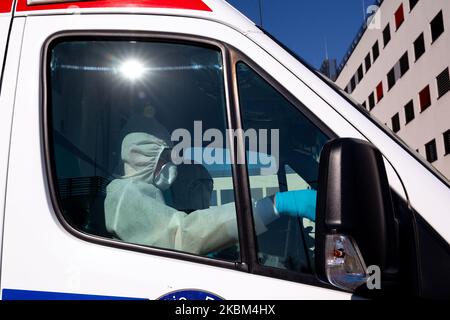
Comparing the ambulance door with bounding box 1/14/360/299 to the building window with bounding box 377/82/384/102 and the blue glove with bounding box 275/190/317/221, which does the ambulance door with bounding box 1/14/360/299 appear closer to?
the blue glove with bounding box 275/190/317/221

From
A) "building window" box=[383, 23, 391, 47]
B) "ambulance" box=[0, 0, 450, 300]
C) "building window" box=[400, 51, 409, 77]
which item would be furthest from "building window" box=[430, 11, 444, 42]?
"ambulance" box=[0, 0, 450, 300]

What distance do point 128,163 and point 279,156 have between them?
21.6 inches

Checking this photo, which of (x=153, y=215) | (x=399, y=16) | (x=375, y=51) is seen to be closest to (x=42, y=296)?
(x=153, y=215)

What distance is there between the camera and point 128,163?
1718 millimetres

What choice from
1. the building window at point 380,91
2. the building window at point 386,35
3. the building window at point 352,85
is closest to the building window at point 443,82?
the building window at point 386,35

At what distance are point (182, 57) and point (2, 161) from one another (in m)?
0.72

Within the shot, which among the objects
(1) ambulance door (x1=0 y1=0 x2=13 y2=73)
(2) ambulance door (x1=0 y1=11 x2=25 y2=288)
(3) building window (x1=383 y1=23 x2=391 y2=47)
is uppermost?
(3) building window (x1=383 y1=23 x2=391 y2=47)

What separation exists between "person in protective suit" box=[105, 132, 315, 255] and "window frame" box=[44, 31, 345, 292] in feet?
0.13

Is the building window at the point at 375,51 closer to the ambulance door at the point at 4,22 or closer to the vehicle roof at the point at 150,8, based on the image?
the vehicle roof at the point at 150,8

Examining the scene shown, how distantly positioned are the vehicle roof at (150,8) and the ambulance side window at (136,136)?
11 cm

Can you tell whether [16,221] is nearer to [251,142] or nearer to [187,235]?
[187,235]

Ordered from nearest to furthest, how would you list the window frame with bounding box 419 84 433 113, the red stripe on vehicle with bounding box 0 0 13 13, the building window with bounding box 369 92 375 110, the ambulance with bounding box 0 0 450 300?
the ambulance with bounding box 0 0 450 300, the red stripe on vehicle with bounding box 0 0 13 13, the window frame with bounding box 419 84 433 113, the building window with bounding box 369 92 375 110

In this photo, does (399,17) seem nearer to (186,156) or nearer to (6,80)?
(186,156)

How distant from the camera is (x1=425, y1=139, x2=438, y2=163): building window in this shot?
25.9 m
